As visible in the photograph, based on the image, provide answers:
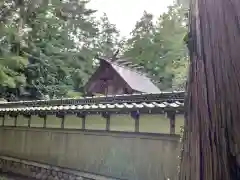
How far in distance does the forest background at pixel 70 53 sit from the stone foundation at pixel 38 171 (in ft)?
10.1

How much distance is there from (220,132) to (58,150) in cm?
631

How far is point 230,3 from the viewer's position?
1.31m

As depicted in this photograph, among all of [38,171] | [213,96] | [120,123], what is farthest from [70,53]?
[213,96]

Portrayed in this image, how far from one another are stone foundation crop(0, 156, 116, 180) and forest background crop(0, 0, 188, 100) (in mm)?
3068

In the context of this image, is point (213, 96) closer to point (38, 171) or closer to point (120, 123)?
point (120, 123)

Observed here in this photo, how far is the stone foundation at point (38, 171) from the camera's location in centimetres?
645

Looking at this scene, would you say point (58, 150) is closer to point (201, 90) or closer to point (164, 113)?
point (164, 113)

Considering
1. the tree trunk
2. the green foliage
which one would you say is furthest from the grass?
the green foliage

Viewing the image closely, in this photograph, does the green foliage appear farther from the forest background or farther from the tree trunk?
the tree trunk

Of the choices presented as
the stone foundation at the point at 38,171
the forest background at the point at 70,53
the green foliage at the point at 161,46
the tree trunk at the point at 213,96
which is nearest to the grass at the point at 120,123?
the stone foundation at the point at 38,171

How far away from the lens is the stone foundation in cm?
645

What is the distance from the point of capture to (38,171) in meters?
7.67

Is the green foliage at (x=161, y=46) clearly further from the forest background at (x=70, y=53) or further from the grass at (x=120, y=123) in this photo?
the grass at (x=120, y=123)

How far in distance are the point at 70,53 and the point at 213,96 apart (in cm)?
1693
